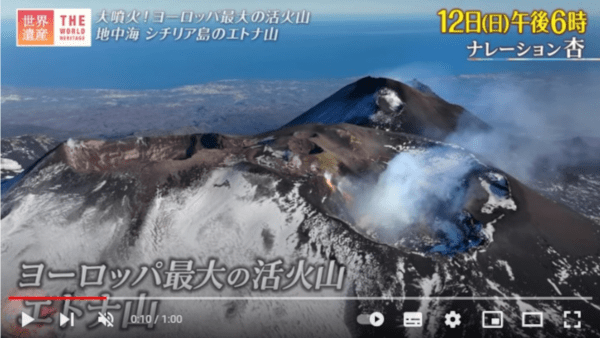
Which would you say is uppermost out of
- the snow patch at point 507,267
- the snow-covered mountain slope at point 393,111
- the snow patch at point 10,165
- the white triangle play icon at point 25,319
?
the snow-covered mountain slope at point 393,111

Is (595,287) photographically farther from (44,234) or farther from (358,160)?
(44,234)

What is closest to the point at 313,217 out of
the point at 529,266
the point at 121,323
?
the point at 529,266

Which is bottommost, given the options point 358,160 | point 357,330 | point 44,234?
point 357,330

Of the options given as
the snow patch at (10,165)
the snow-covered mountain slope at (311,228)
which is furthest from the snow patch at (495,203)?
the snow patch at (10,165)
